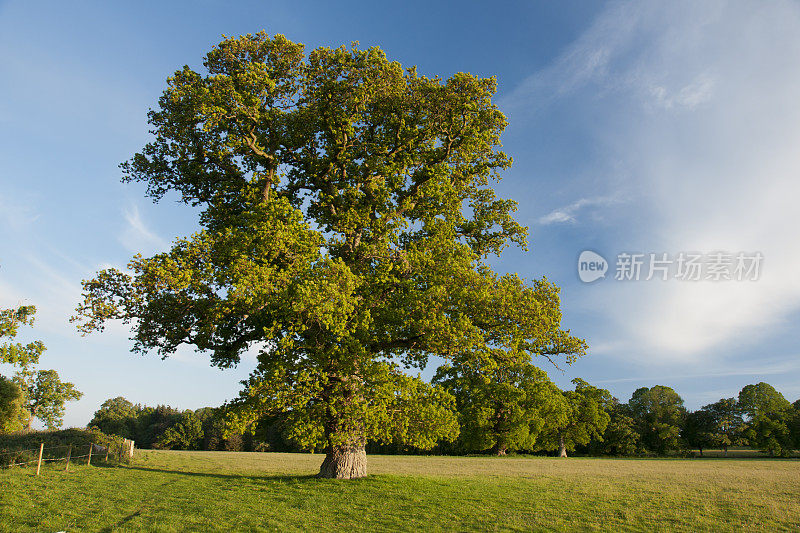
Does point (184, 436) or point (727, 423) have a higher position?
point (727, 423)

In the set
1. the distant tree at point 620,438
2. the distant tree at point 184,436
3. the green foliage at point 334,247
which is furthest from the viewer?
the distant tree at point 184,436

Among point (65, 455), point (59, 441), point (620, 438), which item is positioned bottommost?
point (620, 438)

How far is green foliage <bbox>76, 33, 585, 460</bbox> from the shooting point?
19078 mm

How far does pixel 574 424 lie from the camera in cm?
7388

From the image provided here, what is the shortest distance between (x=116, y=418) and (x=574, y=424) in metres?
125

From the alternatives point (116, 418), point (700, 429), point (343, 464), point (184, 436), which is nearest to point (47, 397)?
point (184, 436)

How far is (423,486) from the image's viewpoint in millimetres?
22484

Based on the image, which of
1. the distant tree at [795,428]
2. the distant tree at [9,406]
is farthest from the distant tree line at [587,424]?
the distant tree at [9,406]

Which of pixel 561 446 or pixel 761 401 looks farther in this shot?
pixel 761 401

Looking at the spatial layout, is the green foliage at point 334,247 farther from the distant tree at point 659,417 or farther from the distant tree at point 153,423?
the distant tree at point 153,423

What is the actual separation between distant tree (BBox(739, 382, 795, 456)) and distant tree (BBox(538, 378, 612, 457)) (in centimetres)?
2578

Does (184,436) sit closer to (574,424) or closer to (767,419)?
(574,424)

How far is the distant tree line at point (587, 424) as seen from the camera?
65.4 m

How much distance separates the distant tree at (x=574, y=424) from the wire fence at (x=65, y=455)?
5443 cm
